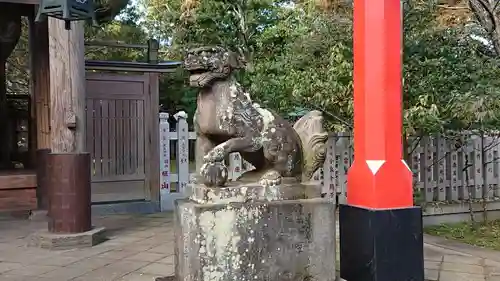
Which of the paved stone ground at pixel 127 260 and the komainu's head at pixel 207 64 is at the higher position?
the komainu's head at pixel 207 64

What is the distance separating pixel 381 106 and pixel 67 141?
3.71 metres

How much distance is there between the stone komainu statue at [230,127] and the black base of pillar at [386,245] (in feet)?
1.94

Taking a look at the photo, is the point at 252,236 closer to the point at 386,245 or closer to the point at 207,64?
the point at 386,245

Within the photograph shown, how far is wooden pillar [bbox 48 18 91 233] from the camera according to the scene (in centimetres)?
584

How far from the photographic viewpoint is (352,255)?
3.89m

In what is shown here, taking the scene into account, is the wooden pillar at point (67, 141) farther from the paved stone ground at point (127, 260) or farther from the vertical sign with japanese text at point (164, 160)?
the vertical sign with japanese text at point (164, 160)

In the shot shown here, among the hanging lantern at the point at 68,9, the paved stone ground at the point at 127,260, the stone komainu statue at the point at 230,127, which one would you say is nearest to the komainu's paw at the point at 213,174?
the stone komainu statue at the point at 230,127

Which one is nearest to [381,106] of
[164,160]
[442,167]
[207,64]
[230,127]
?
[230,127]

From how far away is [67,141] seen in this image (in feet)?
19.3

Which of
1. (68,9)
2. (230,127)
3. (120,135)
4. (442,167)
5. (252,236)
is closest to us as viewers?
(252,236)

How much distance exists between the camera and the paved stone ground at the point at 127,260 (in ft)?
15.0

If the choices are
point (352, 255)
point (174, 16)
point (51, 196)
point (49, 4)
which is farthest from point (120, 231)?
point (174, 16)

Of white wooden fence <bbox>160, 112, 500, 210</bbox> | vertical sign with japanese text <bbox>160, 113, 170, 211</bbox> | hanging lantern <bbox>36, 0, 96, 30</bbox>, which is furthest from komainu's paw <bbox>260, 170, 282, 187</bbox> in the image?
vertical sign with japanese text <bbox>160, 113, 170, 211</bbox>

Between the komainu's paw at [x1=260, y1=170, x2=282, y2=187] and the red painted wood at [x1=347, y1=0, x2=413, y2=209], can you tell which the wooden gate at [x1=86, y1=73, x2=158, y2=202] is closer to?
the komainu's paw at [x1=260, y1=170, x2=282, y2=187]
